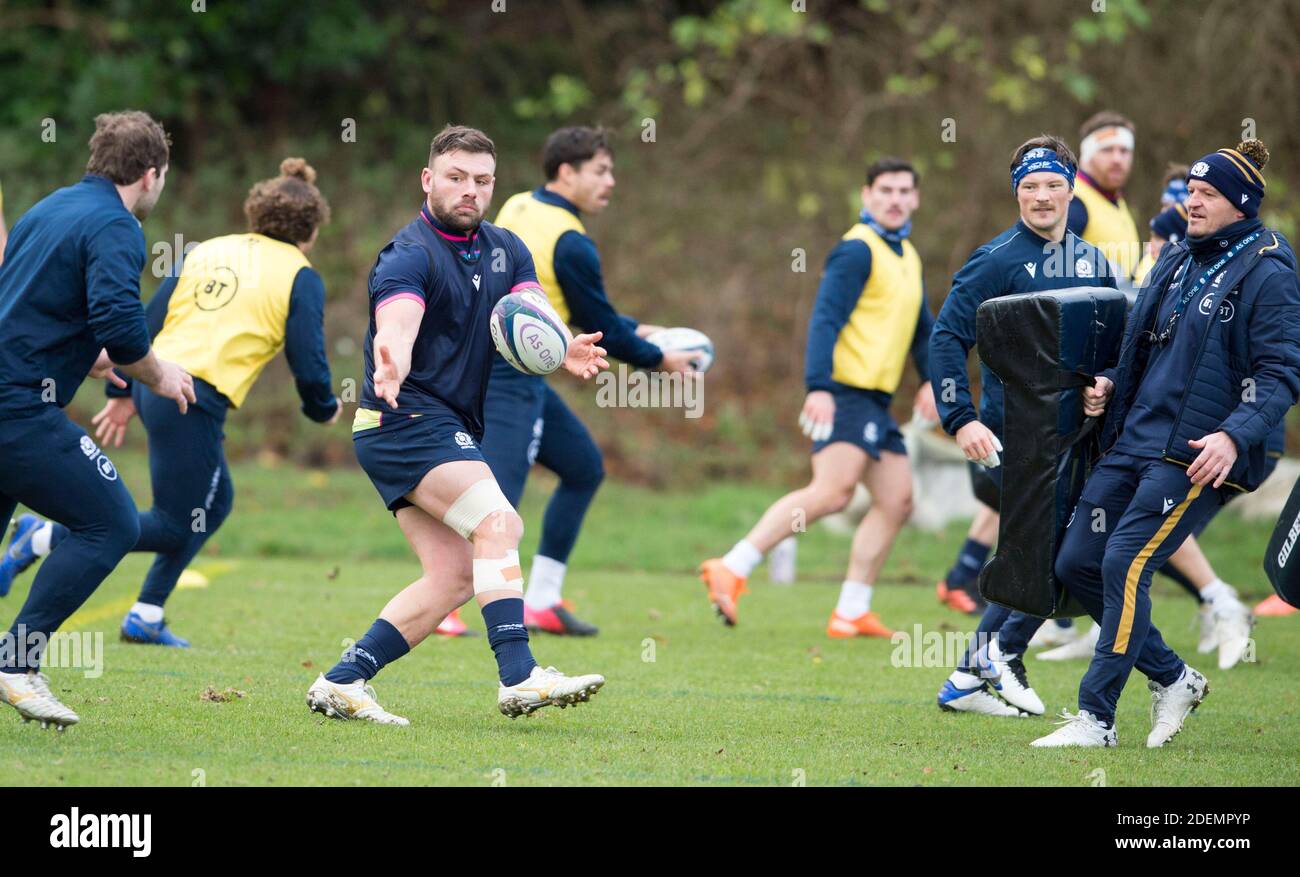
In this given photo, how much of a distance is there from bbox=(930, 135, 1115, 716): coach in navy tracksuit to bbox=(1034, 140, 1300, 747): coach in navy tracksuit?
576 mm

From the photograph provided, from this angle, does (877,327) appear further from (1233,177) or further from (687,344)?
(1233,177)

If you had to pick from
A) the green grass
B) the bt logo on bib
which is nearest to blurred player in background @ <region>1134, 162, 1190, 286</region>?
the green grass

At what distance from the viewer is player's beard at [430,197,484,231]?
18.6 ft

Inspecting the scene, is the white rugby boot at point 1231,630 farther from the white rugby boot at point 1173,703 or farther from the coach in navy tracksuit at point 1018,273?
the white rugby boot at point 1173,703

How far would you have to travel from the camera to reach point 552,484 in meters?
14.7

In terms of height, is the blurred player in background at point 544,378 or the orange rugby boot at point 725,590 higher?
the blurred player in background at point 544,378

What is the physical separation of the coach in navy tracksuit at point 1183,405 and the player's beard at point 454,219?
7.81ft

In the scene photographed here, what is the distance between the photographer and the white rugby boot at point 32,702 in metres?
5.32

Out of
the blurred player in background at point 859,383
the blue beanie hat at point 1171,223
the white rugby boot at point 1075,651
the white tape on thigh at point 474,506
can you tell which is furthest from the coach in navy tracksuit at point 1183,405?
the blurred player in background at point 859,383

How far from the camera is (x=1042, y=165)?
20.5 feet

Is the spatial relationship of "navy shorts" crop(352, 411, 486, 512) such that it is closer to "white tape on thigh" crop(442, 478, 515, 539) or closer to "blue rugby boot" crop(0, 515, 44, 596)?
"white tape on thigh" crop(442, 478, 515, 539)

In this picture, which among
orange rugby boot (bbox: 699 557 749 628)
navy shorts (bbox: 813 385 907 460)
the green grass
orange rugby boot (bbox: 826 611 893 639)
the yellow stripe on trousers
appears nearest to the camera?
the green grass
